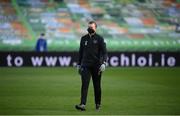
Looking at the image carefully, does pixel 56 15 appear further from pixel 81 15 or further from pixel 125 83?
pixel 125 83

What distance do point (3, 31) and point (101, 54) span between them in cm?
2567

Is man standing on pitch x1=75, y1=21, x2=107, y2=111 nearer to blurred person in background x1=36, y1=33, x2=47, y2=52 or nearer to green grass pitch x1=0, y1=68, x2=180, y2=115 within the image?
green grass pitch x1=0, y1=68, x2=180, y2=115

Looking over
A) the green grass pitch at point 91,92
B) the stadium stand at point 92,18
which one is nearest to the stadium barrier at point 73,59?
the green grass pitch at point 91,92

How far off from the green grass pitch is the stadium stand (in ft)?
28.1

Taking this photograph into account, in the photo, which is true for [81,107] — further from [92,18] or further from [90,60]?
[92,18]

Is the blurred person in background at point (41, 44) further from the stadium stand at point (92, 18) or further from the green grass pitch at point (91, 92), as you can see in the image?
the green grass pitch at point (91, 92)

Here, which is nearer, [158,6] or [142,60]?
[142,60]

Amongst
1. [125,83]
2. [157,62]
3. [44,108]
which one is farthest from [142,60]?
[44,108]

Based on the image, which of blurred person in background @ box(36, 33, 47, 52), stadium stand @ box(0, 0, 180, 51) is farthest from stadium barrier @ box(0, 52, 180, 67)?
stadium stand @ box(0, 0, 180, 51)

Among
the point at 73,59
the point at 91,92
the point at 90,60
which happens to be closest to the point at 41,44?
the point at 73,59

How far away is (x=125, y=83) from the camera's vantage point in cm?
2609

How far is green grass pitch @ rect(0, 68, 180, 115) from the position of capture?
16866 millimetres

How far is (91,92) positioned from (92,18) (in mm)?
21137

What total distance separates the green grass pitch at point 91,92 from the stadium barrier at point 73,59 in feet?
11.7
